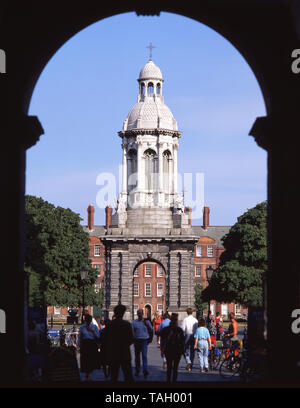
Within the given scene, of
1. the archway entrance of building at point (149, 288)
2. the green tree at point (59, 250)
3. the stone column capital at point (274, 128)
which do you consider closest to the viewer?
the stone column capital at point (274, 128)

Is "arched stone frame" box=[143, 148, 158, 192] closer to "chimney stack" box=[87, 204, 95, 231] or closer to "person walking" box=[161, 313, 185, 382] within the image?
"chimney stack" box=[87, 204, 95, 231]

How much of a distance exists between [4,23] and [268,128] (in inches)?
242

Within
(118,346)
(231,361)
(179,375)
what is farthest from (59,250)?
(118,346)

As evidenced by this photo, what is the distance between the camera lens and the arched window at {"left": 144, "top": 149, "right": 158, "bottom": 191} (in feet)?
268

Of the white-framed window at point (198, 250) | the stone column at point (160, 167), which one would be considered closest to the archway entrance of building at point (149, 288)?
the white-framed window at point (198, 250)

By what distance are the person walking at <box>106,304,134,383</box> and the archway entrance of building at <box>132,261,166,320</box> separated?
102 m

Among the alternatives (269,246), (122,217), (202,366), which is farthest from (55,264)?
(269,246)

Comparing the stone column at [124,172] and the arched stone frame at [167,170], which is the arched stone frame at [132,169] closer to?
the stone column at [124,172]

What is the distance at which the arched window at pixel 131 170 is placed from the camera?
268ft

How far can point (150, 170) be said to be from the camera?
269 feet

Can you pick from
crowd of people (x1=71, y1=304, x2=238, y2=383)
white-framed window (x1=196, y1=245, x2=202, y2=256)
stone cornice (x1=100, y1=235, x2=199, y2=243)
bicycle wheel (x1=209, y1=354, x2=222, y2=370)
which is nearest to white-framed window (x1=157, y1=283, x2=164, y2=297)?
white-framed window (x1=196, y1=245, x2=202, y2=256)

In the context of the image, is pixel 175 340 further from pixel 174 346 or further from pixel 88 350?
pixel 88 350

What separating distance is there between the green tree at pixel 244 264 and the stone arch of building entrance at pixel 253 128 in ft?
172

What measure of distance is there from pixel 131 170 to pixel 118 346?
61.2 metres
